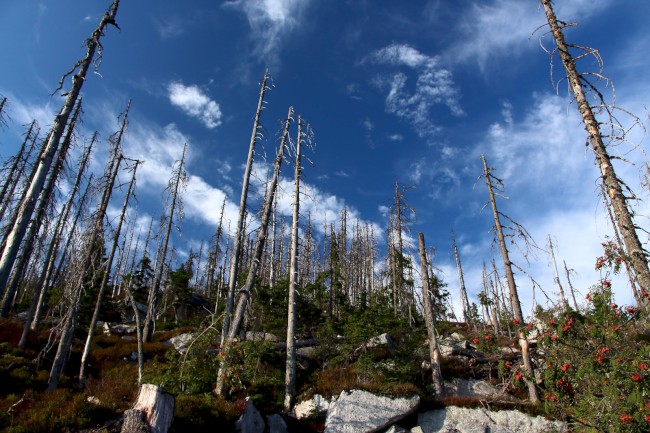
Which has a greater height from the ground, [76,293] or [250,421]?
[76,293]

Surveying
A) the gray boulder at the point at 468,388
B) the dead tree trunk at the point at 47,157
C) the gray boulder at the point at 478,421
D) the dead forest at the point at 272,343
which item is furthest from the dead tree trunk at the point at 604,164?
the gray boulder at the point at 468,388

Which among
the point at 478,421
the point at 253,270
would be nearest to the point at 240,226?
the point at 253,270

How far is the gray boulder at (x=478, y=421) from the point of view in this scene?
12133 millimetres

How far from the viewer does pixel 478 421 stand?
12430mm

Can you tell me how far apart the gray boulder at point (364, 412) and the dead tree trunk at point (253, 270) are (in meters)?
3.87

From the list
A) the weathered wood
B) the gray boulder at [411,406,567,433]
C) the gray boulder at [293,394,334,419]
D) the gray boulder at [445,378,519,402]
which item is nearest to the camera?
the weathered wood

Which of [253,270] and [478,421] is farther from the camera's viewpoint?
[253,270]

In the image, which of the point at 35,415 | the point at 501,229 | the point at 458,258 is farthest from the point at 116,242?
the point at 458,258

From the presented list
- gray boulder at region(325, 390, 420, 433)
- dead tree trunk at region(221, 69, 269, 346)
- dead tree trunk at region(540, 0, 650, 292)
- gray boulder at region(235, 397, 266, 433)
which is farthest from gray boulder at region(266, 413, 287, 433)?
dead tree trunk at region(540, 0, 650, 292)

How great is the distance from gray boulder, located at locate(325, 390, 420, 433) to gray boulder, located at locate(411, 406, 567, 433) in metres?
0.78

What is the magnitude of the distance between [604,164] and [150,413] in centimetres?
1066

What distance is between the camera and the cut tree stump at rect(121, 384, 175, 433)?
24.1 feet

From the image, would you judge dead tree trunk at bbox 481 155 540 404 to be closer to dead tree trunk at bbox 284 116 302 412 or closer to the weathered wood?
dead tree trunk at bbox 284 116 302 412

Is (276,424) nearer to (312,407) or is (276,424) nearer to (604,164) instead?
(312,407)
